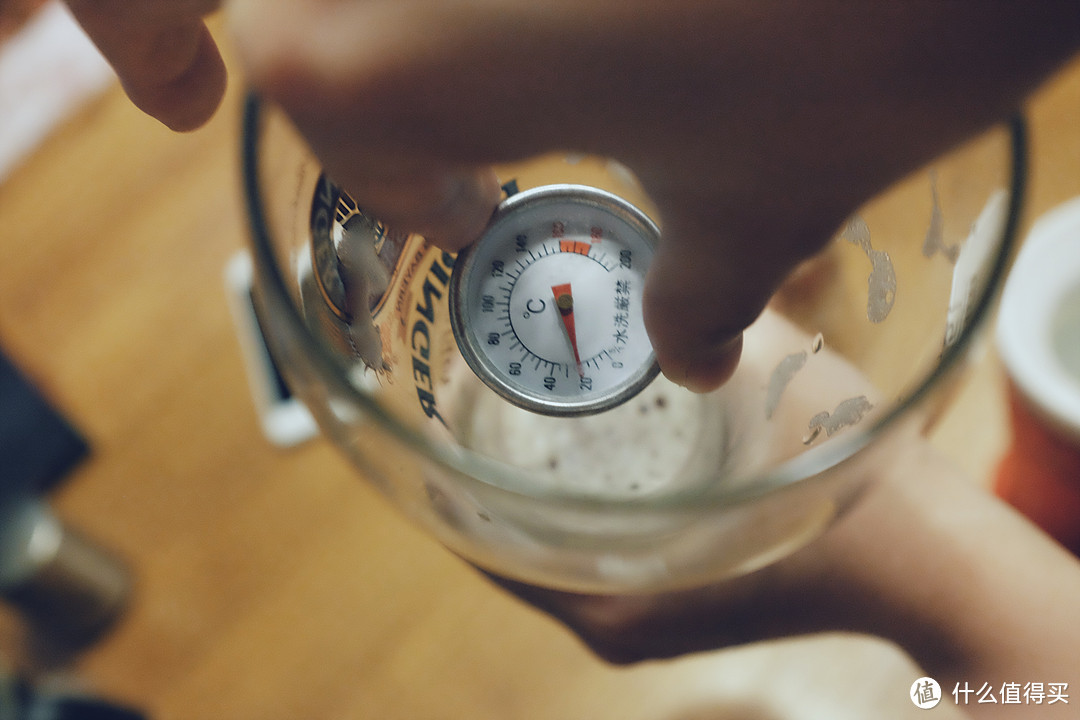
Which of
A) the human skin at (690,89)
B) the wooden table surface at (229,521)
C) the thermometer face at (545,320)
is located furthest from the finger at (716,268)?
the wooden table surface at (229,521)

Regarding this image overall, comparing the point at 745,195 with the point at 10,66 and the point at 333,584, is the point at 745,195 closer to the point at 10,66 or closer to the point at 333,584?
the point at 333,584

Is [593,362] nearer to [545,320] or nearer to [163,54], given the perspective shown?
[545,320]

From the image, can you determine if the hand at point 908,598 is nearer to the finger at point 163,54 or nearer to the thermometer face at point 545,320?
the thermometer face at point 545,320

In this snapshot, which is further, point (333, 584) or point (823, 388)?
point (333, 584)

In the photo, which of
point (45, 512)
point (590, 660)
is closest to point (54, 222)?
point (45, 512)

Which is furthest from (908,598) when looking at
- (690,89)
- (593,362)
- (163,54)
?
(163,54)

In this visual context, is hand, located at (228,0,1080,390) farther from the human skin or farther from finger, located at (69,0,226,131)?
finger, located at (69,0,226,131)
